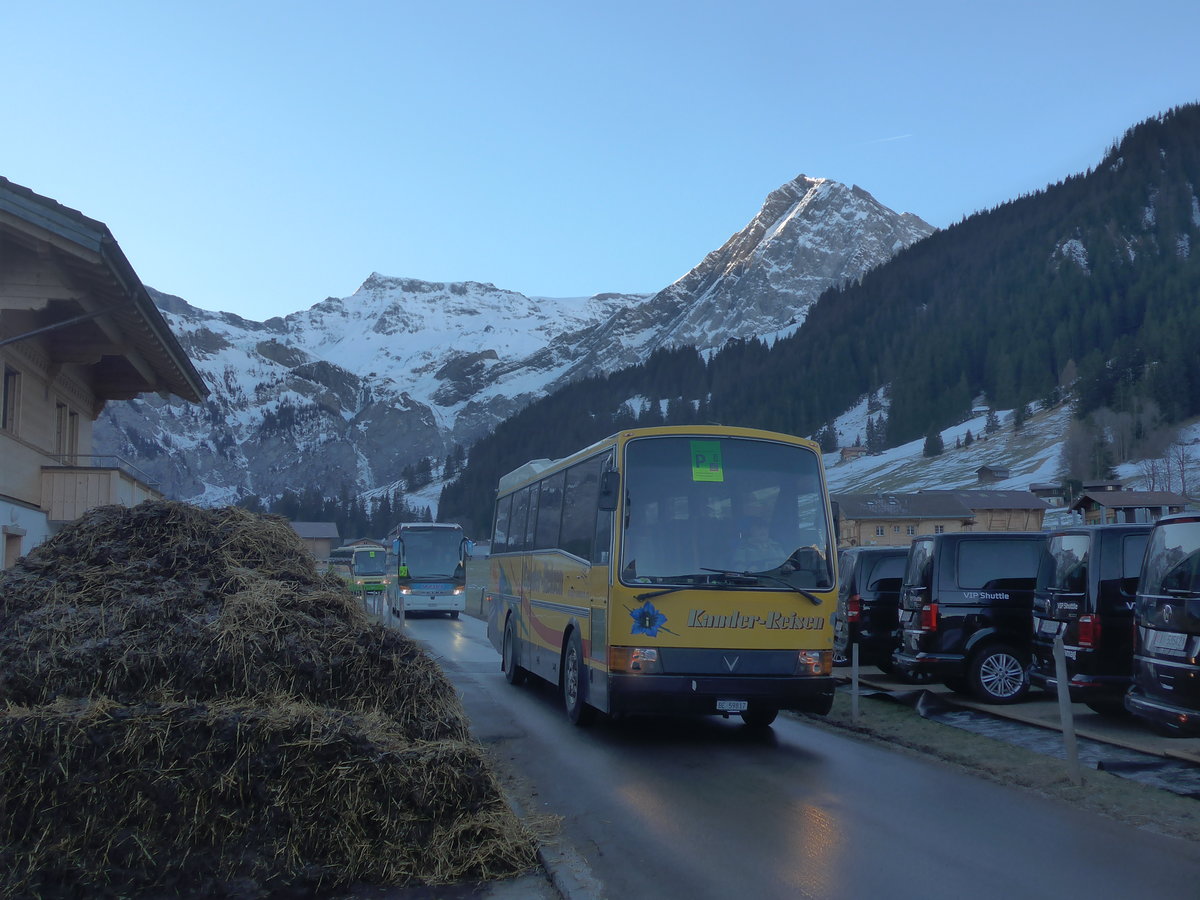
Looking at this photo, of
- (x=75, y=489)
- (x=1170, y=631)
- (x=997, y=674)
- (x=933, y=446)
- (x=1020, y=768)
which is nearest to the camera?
(x=1170, y=631)

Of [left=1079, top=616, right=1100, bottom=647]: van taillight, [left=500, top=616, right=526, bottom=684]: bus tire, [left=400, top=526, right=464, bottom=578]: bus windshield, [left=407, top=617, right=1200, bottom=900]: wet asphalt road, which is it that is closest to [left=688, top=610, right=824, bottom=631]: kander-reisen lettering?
[left=407, top=617, right=1200, bottom=900]: wet asphalt road

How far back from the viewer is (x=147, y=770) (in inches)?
199

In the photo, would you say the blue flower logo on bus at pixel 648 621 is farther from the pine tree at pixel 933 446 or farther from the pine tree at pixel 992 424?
the pine tree at pixel 992 424

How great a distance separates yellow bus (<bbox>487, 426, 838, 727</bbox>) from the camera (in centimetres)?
952

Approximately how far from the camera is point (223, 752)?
5.16 m

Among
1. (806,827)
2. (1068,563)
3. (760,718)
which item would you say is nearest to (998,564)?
(1068,563)

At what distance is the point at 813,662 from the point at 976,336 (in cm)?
15054

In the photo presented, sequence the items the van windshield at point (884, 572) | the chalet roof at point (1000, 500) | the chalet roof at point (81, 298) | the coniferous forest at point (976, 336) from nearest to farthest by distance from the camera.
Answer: the chalet roof at point (81, 298) < the van windshield at point (884, 572) < the chalet roof at point (1000, 500) < the coniferous forest at point (976, 336)

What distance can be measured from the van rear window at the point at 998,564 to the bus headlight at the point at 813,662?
365cm

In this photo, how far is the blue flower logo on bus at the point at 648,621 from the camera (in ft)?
31.2

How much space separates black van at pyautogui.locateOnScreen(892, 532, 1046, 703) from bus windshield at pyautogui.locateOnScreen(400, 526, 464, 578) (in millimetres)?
23558

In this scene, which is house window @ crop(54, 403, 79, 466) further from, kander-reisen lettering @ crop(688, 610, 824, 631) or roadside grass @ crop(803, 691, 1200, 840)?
roadside grass @ crop(803, 691, 1200, 840)

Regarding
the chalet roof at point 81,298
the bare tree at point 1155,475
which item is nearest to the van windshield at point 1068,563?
the chalet roof at point 81,298

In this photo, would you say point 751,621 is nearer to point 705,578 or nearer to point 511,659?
point 705,578
